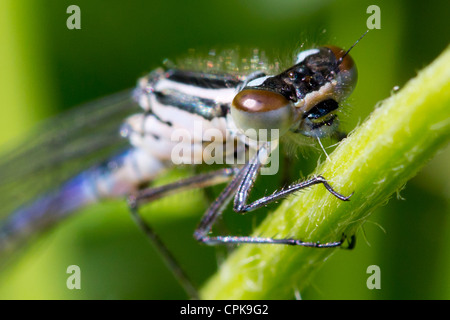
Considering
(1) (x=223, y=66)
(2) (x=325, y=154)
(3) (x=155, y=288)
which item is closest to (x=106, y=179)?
(3) (x=155, y=288)

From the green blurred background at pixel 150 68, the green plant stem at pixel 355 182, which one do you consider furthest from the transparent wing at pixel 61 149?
the green plant stem at pixel 355 182

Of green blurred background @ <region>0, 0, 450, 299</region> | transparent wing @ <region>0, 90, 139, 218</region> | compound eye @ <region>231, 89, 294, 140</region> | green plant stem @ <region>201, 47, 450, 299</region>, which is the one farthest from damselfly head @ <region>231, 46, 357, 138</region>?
transparent wing @ <region>0, 90, 139, 218</region>

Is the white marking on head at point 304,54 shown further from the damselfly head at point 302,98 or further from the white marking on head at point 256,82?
the white marking on head at point 256,82

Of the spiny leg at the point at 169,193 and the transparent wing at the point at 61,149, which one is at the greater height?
the transparent wing at the point at 61,149

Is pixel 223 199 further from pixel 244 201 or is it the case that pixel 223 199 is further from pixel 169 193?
pixel 169 193

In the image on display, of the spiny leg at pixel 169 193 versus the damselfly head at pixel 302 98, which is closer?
the damselfly head at pixel 302 98

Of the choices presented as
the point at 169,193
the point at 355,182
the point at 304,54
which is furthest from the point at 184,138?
the point at 355,182
